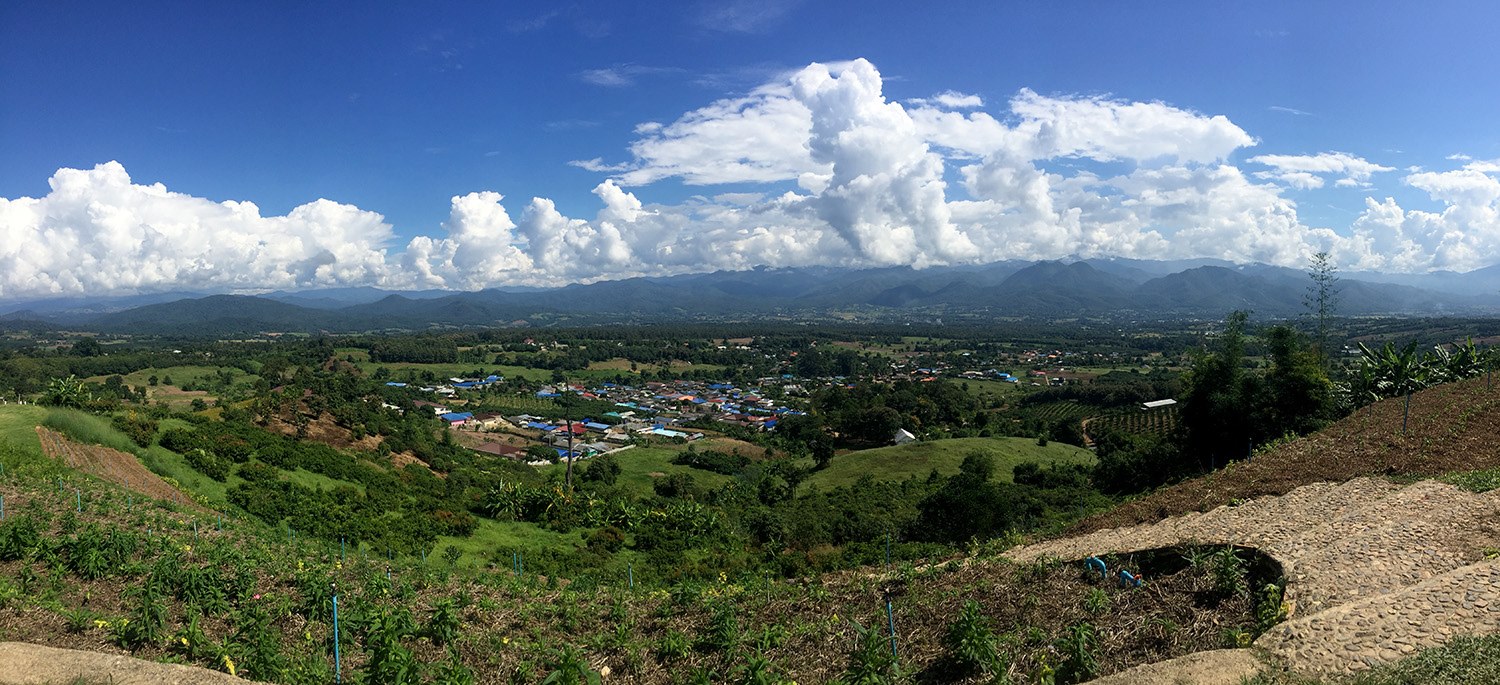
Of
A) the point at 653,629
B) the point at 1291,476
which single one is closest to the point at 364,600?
the point at 653,629

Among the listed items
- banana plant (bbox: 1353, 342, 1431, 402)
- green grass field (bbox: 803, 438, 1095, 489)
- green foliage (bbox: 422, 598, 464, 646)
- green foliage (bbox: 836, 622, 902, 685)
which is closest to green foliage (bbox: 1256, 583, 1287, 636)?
green foliage (bbox: 836, 622, 902, 685)

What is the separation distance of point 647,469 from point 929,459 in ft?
54.1

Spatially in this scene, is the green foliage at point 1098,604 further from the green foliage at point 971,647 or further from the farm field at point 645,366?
the farm field at point 645,366

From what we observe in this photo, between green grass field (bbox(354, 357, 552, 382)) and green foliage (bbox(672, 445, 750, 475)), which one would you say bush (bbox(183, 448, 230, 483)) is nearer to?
green foliage (bbox(672, 445, 750, 475))

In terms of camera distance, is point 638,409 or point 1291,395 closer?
point 1291,395

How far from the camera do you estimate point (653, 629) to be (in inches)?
337

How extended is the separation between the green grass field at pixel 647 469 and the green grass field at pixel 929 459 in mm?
6194

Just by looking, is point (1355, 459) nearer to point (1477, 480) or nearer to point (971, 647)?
point (1477, 480)

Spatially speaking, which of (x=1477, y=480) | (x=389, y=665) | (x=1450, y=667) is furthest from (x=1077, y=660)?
(x=1477, y=480)

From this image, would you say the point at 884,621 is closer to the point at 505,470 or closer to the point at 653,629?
the point at 653,629

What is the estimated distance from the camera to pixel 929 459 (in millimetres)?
36406

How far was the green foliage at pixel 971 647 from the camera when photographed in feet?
21.2

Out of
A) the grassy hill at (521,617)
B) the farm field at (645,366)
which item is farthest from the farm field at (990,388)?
the grassy hill at (521,617)

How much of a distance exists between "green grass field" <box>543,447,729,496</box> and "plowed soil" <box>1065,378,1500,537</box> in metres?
23.1
